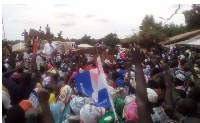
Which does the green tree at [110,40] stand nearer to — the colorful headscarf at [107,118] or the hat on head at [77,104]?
the hat on head at [77,104]

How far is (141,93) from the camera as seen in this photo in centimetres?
246

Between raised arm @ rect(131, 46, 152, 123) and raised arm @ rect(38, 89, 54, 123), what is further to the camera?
raised arm @ rect(38, 89, 54, 123)

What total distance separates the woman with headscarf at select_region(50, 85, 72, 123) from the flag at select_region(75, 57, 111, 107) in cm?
32

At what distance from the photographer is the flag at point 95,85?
349cm

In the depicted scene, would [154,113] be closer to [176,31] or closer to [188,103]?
[188,103]

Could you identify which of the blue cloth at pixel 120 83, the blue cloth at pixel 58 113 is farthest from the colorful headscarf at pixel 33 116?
the blue cloth at pixel 120 83

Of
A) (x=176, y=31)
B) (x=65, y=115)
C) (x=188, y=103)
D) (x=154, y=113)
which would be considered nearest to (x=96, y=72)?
(x=65, y=115)

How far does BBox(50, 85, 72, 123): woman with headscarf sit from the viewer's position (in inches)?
134

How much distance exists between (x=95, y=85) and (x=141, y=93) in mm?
1662

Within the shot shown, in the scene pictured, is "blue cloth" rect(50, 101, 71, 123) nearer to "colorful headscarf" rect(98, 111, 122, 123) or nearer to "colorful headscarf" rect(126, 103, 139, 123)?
"colorful headscarf" rect(98, 111, 122, 123)

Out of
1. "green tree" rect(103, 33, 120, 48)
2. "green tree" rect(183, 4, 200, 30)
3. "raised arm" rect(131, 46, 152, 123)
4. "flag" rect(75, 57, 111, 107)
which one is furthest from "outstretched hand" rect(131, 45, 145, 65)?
"green tree" rect(103, 33, 120, 48)

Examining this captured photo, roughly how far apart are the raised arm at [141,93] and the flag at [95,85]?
1.00 meters

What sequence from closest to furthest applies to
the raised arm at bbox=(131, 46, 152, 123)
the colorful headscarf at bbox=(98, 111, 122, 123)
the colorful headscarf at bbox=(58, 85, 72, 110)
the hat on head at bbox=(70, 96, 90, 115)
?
the raised arm at bbox=(131, 46, 152, 123)
the colorful headscarf at bbox=(98, 111, 122, 123)
the hat on head at bbox=(70, 96, 90, 115)
the colorful headscarf at bbox=(58, 85, 72, 110)

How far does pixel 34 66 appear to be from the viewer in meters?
5.31
